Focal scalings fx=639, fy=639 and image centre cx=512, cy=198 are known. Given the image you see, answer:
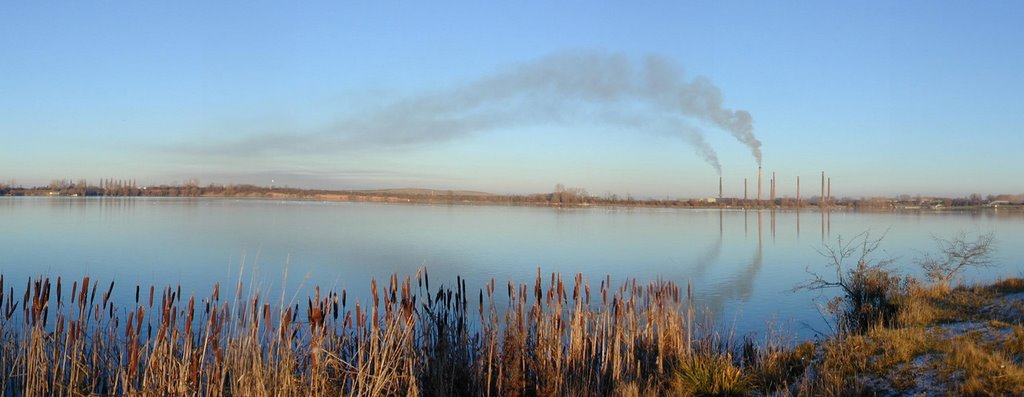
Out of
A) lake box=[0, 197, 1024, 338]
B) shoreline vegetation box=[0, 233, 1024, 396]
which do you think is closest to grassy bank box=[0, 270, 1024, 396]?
shoreline vegetation box=[0, 233, 1024, 396]

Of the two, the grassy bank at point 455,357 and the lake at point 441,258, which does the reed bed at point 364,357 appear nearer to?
the grassy bank at point 455,357

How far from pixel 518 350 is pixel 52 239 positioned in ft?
63.4

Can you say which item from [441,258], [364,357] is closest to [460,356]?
→ [364,357]

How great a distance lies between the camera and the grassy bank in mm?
4285

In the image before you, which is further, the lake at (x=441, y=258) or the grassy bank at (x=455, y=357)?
the lake at (x=441, y=258)

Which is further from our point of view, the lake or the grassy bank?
the lake

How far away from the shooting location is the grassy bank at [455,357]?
429 cm

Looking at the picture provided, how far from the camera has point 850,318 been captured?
28.5ft

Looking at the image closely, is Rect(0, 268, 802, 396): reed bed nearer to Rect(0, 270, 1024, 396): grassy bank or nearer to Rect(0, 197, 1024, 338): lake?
Rect(0, 270, 1024, 396): grassy bank

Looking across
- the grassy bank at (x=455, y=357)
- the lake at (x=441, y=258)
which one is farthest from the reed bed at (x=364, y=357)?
the lake at (x=441, y=258)

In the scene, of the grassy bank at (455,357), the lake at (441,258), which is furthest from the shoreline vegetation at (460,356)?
the lake at (441,258)

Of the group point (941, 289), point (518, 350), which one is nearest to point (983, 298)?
point (941, 289)

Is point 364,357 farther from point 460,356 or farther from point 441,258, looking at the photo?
point 441,258

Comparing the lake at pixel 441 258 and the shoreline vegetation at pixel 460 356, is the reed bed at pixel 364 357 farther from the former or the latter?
the lake at pixel 441 258
